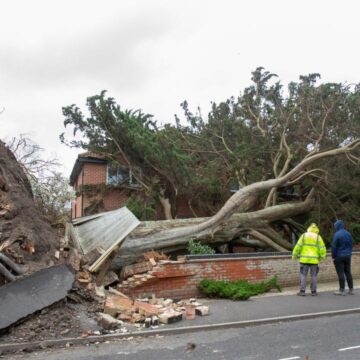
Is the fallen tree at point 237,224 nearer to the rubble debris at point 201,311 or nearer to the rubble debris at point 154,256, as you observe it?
the rubble debris at point 154,256

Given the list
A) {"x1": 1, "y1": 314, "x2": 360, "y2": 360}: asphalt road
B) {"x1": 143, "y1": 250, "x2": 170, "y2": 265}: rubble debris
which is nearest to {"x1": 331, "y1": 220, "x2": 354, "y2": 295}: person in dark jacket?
{"x1": 1, "y1": 314, "x2": 360, "y2": 360}: asphalt road

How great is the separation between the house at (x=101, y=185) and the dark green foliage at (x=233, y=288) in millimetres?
8676

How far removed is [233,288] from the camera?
421 inches

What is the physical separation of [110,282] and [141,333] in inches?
157

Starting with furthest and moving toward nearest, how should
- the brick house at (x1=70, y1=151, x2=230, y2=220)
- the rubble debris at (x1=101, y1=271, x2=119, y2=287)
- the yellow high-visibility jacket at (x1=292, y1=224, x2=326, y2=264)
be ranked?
the brick house at (x1=70, y1=151, x2=230, y2=220), the rubble debris at (x1=101, y1=271, x2=119, y2=287), the yellow high-visibility jacket at (x1=292, y1=224, x2=326, y2=264)

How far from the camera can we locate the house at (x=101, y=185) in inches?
757

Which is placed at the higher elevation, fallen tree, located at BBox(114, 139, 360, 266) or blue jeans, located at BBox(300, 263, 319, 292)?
fallen tree, located at BBox(114, 139, 360, 266)

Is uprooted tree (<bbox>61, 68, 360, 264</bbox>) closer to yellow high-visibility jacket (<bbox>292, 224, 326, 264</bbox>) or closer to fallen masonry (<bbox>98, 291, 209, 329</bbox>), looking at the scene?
yellow high-visibility jacket (<bbox>292, 224, 326, 264</bbox>)

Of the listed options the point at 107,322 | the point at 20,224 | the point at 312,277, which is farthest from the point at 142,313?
the point at 312,277

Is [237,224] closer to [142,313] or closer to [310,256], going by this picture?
[310,256]

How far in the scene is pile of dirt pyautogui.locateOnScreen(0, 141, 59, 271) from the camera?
9.52m

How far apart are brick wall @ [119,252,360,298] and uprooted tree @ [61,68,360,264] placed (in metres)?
2.32

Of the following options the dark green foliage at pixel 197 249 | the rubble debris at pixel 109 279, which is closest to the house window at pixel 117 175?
the dark green foliage at pixel 197 249

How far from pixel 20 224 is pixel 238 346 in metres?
5.80
